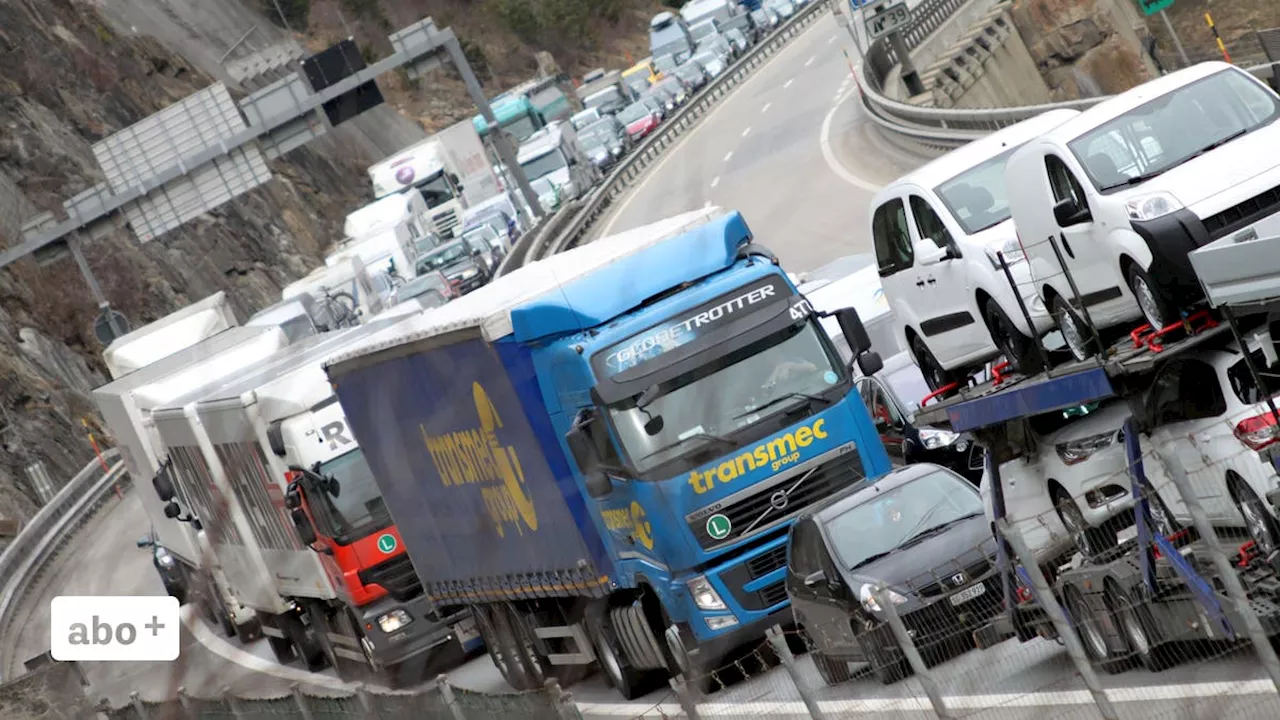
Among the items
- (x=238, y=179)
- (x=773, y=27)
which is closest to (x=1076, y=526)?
(x=238, y=179)

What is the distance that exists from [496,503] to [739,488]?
2848mm

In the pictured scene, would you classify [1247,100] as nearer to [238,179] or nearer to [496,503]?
[496,503]

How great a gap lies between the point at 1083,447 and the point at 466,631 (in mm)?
10011

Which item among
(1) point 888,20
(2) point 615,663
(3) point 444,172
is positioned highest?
(3) point 444,172

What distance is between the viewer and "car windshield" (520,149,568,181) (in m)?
66.7

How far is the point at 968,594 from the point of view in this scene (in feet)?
43.6

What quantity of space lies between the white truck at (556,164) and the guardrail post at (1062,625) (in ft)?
179

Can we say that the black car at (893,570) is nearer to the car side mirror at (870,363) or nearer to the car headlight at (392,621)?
the car side mirror at (870,363)

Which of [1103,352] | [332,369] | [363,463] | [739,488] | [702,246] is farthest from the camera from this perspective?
[363,463]

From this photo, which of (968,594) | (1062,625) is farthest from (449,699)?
(1062,625)

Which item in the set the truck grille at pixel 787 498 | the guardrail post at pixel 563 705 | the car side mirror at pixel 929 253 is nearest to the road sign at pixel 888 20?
the car side mirror at pixel 929 253

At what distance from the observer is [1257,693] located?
8773 millimetres

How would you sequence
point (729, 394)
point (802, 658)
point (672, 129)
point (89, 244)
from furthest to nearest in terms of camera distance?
point (672, 129)
point (89, 244)
point (802, 658)
point (729, 394)

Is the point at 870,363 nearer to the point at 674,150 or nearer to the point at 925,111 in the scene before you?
the point at 925,111
